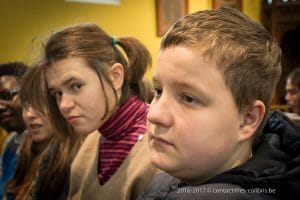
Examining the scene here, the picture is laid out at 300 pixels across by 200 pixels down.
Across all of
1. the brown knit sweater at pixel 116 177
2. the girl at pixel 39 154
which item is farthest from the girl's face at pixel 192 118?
the girl at pixel 39 154

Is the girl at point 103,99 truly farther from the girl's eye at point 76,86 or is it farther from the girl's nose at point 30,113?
the girl's nose at point 30,113

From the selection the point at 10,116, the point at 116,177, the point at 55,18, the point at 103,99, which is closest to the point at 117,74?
the point at 103,99

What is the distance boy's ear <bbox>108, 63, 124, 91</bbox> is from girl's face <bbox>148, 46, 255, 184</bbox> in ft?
1.61

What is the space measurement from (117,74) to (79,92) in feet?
0.44

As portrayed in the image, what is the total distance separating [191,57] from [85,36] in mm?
578

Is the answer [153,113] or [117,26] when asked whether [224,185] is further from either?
[117,26]

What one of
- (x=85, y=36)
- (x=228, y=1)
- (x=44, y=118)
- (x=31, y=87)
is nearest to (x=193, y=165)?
(x=85, y=36)

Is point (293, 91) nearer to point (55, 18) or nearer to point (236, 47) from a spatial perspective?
point (55, 18)

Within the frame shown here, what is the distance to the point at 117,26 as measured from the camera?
2990 mm

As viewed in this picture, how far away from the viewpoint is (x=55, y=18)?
2.58m

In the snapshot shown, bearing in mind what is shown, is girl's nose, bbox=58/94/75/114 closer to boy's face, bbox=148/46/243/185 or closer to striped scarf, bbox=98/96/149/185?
striped scarf, bbox=98/96/149/185

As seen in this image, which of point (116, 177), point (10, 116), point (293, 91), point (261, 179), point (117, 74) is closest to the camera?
point (261, 179)

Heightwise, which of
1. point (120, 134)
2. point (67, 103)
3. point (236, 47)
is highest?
point (236, 47)

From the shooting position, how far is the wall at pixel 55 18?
95.7 inches
